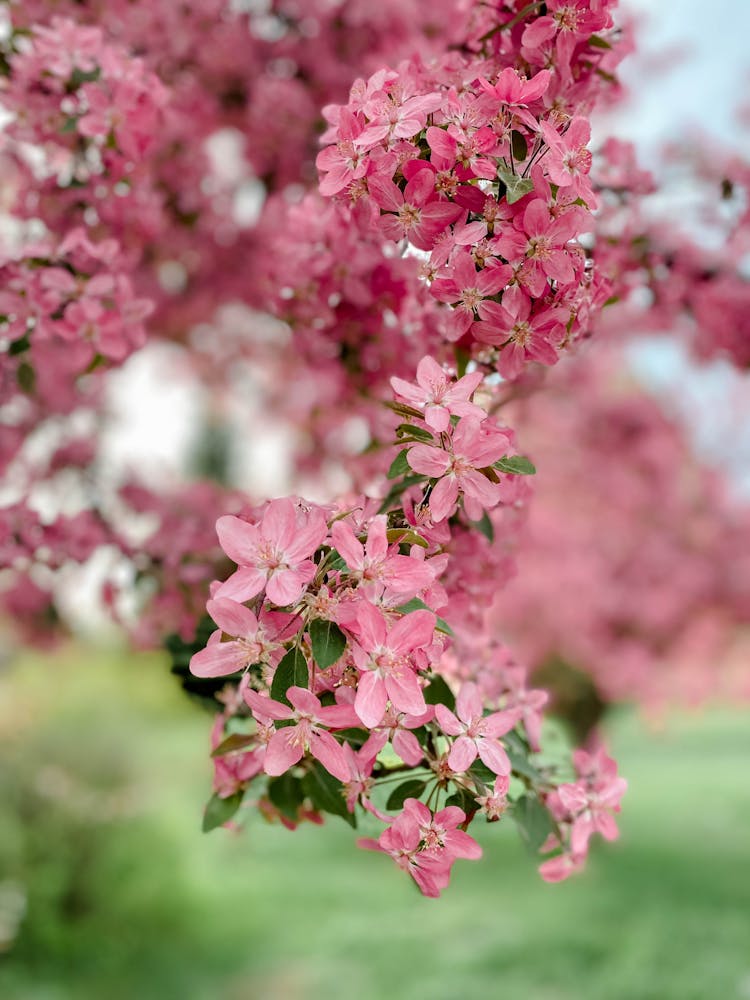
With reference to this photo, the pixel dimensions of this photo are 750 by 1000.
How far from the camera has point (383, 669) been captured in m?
0.95

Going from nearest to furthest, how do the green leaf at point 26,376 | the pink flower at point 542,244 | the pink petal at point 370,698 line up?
the pink petal at point 370,698, the pink flower at point 542,244, the green leaf at point 26,376

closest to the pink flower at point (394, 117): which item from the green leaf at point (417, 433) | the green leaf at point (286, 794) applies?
the green leaf at point (417, 433)

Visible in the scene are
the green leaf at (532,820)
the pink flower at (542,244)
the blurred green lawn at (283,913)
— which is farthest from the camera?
the blurred green lawn at (283,913)

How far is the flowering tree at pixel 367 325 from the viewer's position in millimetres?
1001

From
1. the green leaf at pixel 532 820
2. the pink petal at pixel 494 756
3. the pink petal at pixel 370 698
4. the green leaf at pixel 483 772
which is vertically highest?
the pink petal at pixel 370 698

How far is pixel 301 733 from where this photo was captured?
98 cm

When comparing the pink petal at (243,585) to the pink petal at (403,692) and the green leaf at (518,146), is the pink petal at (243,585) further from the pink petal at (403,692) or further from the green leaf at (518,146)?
the green leaf at (518,146)

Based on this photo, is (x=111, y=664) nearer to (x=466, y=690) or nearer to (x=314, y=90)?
(x=314, y=90)

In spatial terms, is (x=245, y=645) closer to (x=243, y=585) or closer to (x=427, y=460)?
(x=243, y=585)

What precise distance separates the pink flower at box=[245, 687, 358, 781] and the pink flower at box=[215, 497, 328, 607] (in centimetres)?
11

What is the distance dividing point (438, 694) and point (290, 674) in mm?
263

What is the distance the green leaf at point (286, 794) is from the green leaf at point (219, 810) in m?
0.05

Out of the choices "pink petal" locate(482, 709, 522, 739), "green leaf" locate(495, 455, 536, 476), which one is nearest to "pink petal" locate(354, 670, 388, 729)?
"pink petal" locate(482, 709, 522, 739)

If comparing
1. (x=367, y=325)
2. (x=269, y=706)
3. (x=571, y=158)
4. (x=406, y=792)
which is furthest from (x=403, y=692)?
(x=367, y=325)
